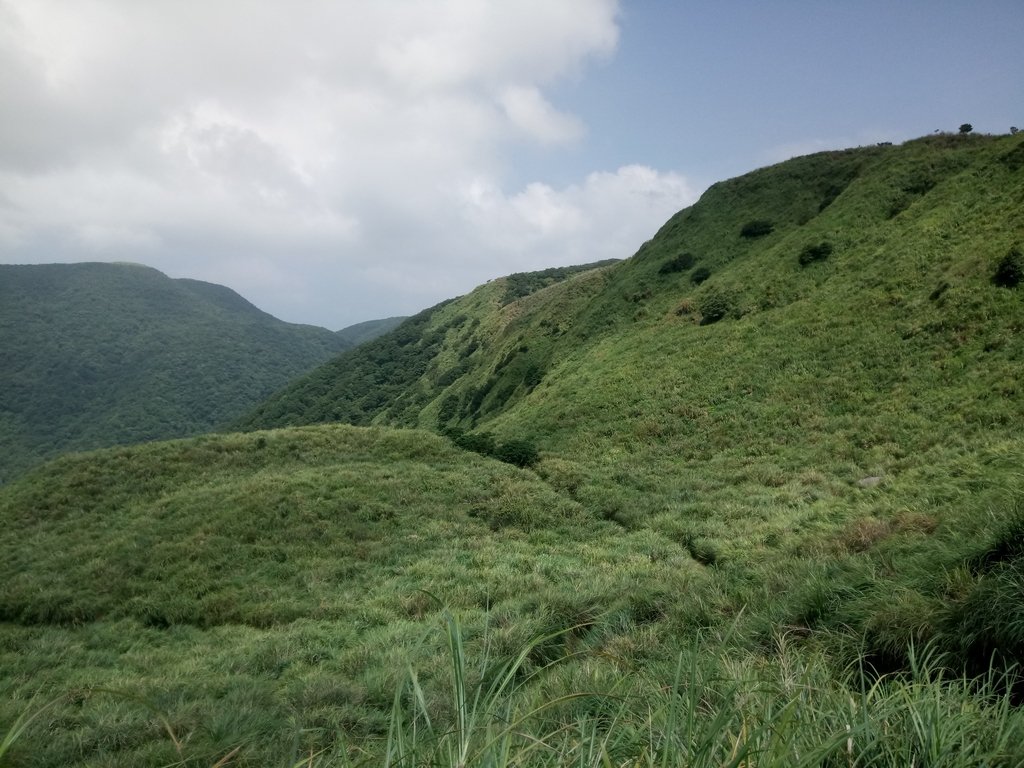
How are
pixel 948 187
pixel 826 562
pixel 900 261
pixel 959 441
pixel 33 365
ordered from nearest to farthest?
pixel 826 562
pixel 959 441
pixel 900 261
pixel 948 187
pixel 33 365

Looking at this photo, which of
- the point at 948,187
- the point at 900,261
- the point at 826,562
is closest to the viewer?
the point at 826,562

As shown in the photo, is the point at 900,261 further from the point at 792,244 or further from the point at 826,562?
the point at 826,562

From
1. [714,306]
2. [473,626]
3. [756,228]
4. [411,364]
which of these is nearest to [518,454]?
[473,626]

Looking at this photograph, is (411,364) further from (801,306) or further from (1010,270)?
(1010,270)

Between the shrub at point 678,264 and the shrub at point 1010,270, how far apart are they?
19.6 metres

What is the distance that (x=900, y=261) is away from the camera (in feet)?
83.5

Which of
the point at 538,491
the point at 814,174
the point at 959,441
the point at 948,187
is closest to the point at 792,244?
the point at 948,187

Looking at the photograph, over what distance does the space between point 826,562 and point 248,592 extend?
10993 millimetres

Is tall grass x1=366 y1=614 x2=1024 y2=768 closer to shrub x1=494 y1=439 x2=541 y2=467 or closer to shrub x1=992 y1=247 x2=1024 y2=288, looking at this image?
shrub x1=494 y1=439 x2=541 y2=467

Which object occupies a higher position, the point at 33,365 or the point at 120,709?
the point at 33,365

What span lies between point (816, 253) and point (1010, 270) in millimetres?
10936

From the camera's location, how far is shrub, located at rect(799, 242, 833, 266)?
30047 millimetres

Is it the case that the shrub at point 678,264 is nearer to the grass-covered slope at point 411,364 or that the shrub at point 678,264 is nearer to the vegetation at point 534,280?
the grass-covered slope at point 411,364

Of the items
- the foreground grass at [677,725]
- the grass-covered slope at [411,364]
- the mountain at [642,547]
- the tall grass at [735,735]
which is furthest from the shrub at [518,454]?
the grass-covered slope at [411,364]
